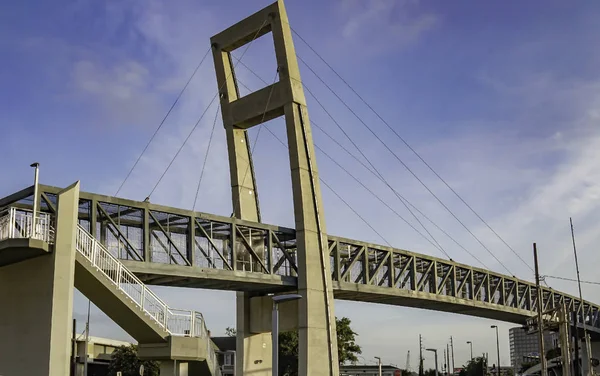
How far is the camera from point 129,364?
284 feet

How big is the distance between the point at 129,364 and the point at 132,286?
6128cm

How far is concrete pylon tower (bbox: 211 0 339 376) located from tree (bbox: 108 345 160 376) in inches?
1771

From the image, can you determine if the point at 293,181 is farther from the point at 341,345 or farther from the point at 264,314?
the point at 341,345

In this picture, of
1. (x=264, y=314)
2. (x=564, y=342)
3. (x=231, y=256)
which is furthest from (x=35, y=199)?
(x=564, y=342)

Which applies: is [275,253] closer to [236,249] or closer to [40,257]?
[236,249]

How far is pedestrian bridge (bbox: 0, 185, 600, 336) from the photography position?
107ft

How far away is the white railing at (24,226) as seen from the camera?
25.0m

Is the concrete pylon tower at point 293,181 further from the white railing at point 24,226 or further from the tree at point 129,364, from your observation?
the tree at point 129,364

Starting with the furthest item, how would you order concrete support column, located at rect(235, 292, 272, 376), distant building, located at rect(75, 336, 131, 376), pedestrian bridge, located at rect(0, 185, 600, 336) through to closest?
distant building, located at rect(75, 336, 131, 376)
concrete support column, located at rect(235, 292, 272, 376)
pedestrian bridge, located at rect(0, 185, 600, 336)

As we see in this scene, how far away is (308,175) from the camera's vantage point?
137ft

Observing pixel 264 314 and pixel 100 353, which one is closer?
pixel 264 314

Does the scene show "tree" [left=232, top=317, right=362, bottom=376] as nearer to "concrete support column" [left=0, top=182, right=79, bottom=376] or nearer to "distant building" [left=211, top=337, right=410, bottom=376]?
"distant building" [left=211, top=337, right=410, bottom=376]

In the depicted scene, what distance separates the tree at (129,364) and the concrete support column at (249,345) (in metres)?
44.2

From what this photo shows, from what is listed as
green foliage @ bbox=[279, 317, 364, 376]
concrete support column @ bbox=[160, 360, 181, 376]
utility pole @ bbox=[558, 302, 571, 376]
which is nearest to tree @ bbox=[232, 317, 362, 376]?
green foliage @ bbox=[279, 317, 364, 376]
